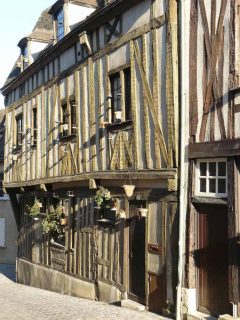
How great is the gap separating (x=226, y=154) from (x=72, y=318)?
4326mm

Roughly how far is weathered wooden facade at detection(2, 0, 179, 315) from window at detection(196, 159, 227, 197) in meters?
0.52

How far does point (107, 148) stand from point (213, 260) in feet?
12.7

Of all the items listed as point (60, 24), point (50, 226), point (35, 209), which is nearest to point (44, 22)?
point (60, 24)

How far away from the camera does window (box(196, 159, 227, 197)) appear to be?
312 inches

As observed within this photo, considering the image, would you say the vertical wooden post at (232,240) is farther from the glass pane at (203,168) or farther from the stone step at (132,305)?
the stone step at (132,305)

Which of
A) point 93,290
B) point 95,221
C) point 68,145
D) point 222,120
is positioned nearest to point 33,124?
point 68,145

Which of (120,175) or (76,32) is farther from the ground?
(76,32)

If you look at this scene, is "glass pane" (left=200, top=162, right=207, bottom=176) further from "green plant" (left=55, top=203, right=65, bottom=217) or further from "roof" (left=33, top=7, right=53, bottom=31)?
"roof" (left=33, top=7, right=53, bottom=31)

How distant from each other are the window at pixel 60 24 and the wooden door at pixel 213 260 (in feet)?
25.7

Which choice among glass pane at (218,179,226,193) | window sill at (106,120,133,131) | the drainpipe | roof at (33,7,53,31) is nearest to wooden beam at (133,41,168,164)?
the drainpipe

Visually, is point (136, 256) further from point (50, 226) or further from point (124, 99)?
point (50, 226)

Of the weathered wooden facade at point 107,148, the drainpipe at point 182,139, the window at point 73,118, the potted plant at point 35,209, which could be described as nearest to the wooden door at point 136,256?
the weathered wooden facade at point 107,148

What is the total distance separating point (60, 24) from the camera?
1413 cm

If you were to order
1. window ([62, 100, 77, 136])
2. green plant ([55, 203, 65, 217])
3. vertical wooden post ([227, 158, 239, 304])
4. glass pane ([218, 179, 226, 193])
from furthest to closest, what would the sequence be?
green plant ([55, 203, 65, 217])
window ([62, 100, 77, 136])
glass pane ([218, 179, 226, 193])
vertical wooden post ([227, 158, 239, 304])
